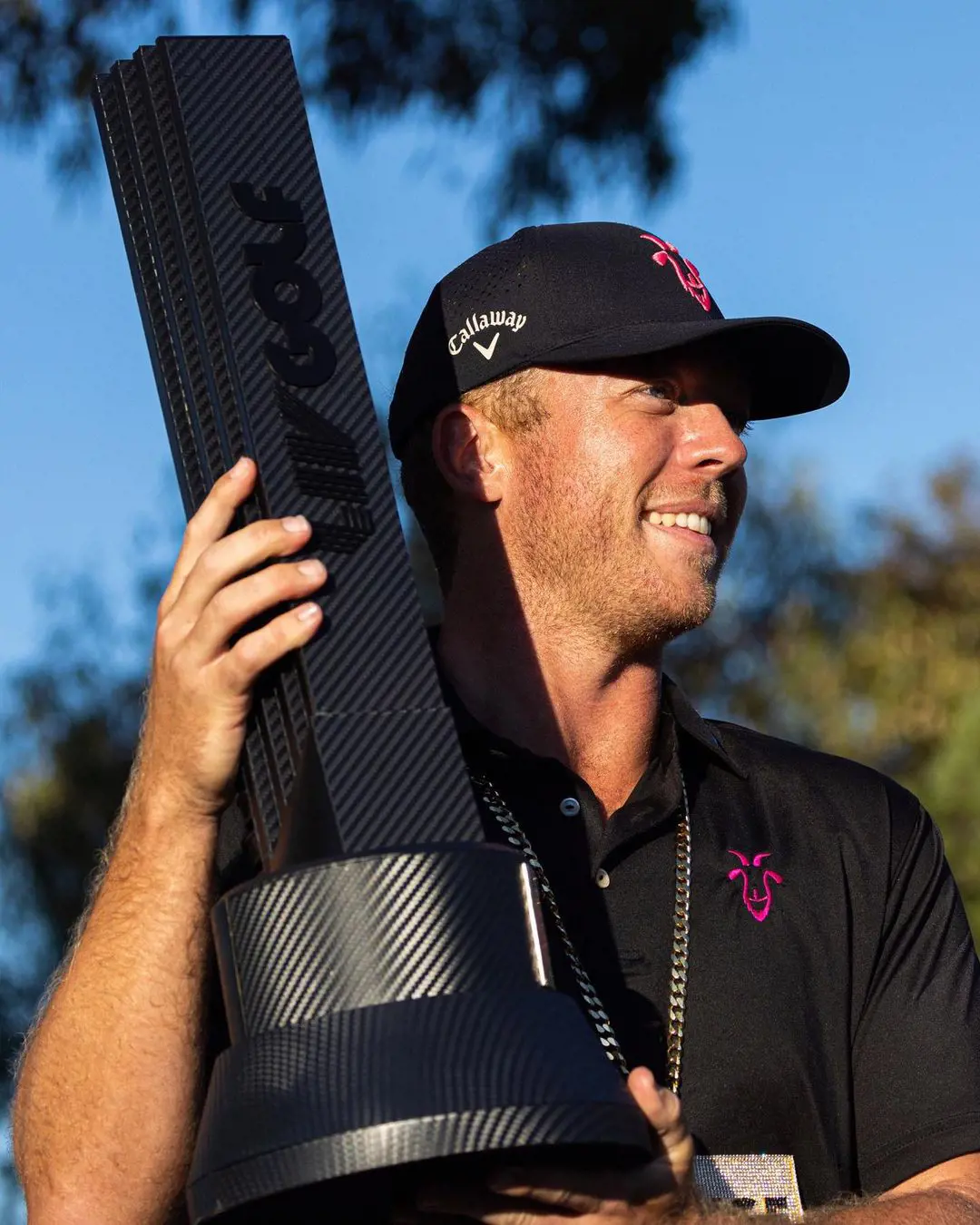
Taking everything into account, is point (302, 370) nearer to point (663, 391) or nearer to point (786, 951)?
point (663, 391)

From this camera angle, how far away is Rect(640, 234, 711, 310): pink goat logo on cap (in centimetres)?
309

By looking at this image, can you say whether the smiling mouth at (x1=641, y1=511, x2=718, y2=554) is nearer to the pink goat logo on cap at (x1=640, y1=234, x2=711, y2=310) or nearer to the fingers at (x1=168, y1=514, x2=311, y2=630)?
the pink goat logo on cap at (x1=640, y1=234, x2=711, y2=310)

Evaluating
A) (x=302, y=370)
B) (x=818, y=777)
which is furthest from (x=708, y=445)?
(x=302, y=370)

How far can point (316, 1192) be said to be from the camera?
1.98 meters

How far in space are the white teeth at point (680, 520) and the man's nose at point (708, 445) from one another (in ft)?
0.29

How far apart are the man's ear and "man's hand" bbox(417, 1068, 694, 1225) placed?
1.49 meters

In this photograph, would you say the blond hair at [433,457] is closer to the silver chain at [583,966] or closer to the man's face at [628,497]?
the man's face at [628,497]

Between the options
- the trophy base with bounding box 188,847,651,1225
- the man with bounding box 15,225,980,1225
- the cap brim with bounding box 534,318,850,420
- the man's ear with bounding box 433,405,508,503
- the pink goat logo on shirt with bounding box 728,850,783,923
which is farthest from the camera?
the man's ear with bounding box 433,405,508,503

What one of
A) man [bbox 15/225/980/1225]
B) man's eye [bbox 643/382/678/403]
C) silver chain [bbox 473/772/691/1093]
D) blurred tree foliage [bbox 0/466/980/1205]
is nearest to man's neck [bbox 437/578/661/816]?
man [bbox 15/225/980/1225]

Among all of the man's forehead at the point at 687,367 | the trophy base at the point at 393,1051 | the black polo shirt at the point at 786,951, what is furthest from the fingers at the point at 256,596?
the man's forehead at the point at 687,367

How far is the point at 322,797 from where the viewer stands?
197 cm

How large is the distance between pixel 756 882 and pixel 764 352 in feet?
3.24

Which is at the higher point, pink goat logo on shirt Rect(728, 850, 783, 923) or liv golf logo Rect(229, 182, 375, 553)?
liv golf logo Rect(229, 182, 375, 553)

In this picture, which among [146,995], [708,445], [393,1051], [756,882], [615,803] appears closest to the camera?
[393,1051]
